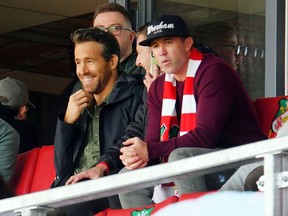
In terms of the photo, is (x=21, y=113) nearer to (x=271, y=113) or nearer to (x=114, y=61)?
(x=114, y=61)

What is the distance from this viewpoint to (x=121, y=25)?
24.0 feet

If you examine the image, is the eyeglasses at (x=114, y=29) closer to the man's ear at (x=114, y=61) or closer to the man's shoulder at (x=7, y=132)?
the man's ear at (x=114, y=61)

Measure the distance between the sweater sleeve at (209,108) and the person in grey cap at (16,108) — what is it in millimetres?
2706

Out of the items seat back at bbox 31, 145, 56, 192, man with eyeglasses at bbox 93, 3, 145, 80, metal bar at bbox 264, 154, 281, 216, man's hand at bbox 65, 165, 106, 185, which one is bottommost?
metal bar at bbox 264, 154, 281, 216

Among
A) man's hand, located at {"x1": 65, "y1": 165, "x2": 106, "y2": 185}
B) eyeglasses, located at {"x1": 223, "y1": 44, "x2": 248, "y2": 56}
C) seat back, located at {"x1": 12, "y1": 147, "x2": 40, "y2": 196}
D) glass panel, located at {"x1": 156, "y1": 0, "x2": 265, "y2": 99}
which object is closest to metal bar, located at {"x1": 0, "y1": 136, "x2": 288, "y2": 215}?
man's hand, located at {"x1": 65, "y1": 165, "x2": 106, "y2": 185}

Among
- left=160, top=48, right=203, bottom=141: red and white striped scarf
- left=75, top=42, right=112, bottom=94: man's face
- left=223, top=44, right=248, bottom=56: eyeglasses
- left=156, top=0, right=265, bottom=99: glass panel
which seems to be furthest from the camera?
left=223, top=44, right=248, bottom=56: eyeglasses

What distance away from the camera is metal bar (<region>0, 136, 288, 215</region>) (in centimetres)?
332

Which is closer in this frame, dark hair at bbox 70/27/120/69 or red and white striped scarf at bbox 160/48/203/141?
red and white striped scarf at bbox 160/48/203/141

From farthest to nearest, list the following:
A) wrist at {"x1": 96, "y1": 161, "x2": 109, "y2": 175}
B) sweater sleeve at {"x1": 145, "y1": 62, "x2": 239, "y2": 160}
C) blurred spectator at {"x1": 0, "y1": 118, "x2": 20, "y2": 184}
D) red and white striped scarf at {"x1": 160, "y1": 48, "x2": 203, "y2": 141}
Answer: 1. blurred spectator at {"x1": 0, "y1": 118, "x2": 20, "y2": 184}
2. wrist at {"x1": 96, "y1": 161, "x2": 109, "y2": 175}
3. red and white striped scarf at {"x1": 160, "y1": 48, "x2": 203, "y2": 141}
4. sweater sleeve at {"x1": 145, "y1": 62, "x2": 239, "y2": 160}

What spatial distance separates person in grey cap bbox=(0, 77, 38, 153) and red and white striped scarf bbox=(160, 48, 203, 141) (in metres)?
2.63

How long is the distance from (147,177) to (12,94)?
4.95 meters

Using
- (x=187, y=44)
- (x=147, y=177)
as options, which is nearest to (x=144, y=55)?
(x=187, y=44)

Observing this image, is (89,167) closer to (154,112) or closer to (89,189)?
(154,112)

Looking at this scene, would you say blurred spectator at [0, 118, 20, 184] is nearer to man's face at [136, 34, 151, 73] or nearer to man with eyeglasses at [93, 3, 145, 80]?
man with eyeglasses at [93, 3, 145, 80]
